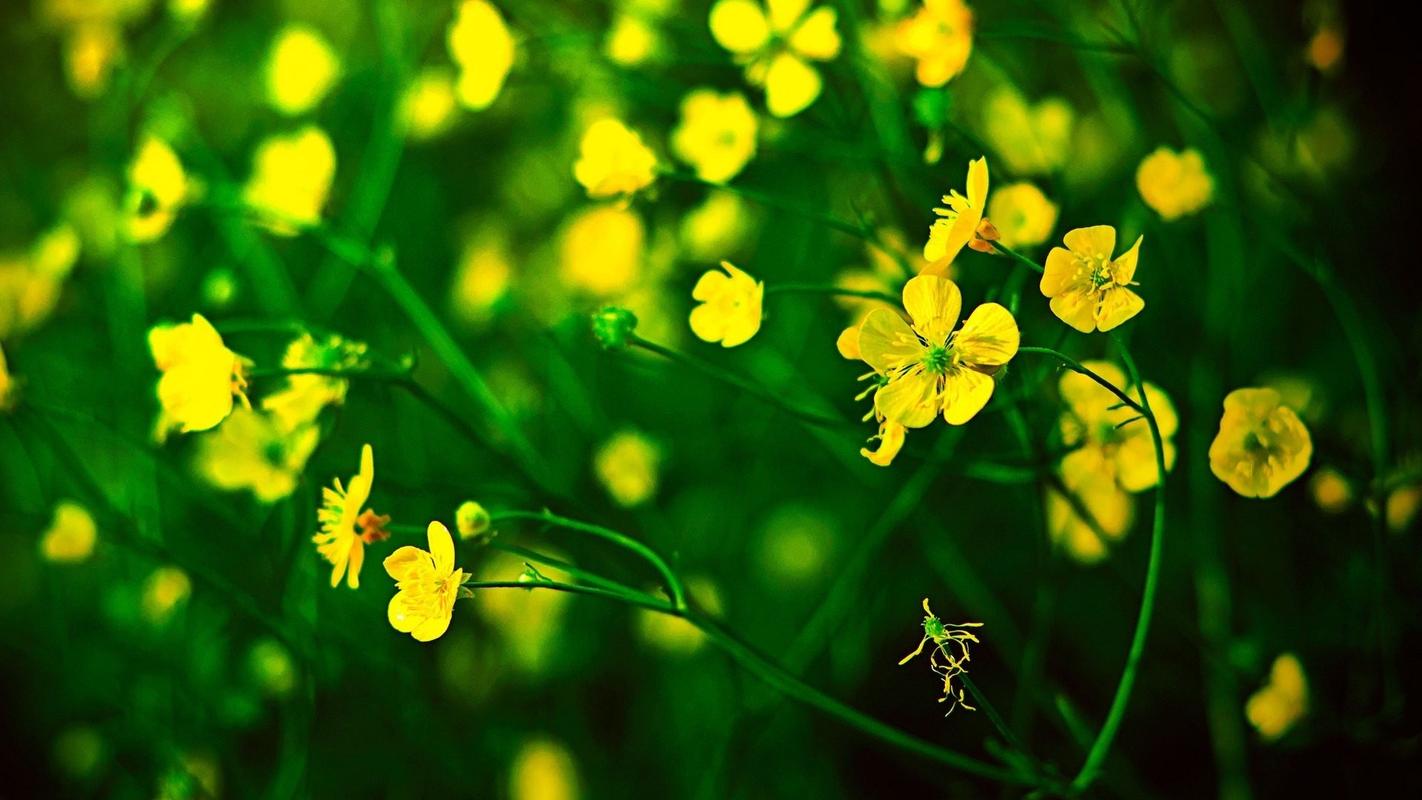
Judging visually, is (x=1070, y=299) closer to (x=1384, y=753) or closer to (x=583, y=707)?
(x=1384, y=753)

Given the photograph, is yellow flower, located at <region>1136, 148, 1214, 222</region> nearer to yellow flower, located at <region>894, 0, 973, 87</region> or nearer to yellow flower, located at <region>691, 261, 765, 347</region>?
yellow flower, located at <region>894, 0, 973, 87</region>

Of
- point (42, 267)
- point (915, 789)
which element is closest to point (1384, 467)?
point (915, 789)

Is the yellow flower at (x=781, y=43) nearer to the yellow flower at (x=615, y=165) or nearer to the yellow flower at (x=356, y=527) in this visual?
the yellow flower at (x=615, y=165)

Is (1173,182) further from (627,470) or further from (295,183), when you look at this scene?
(295,183)

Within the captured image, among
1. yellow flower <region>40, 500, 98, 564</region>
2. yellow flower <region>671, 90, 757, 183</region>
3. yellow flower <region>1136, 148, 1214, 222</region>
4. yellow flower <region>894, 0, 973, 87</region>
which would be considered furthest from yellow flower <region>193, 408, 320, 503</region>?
yellow flower <region>1136, 148, 1214, 222</region>

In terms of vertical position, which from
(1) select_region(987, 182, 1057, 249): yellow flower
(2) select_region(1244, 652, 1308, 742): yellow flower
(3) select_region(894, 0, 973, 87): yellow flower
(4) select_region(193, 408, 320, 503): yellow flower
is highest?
(3) select_region(894, 0, 973, 87): yellow flower

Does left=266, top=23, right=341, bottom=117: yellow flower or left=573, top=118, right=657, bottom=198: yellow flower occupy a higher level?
left=573, top=118, right=657, bottom=198: yellow flower
